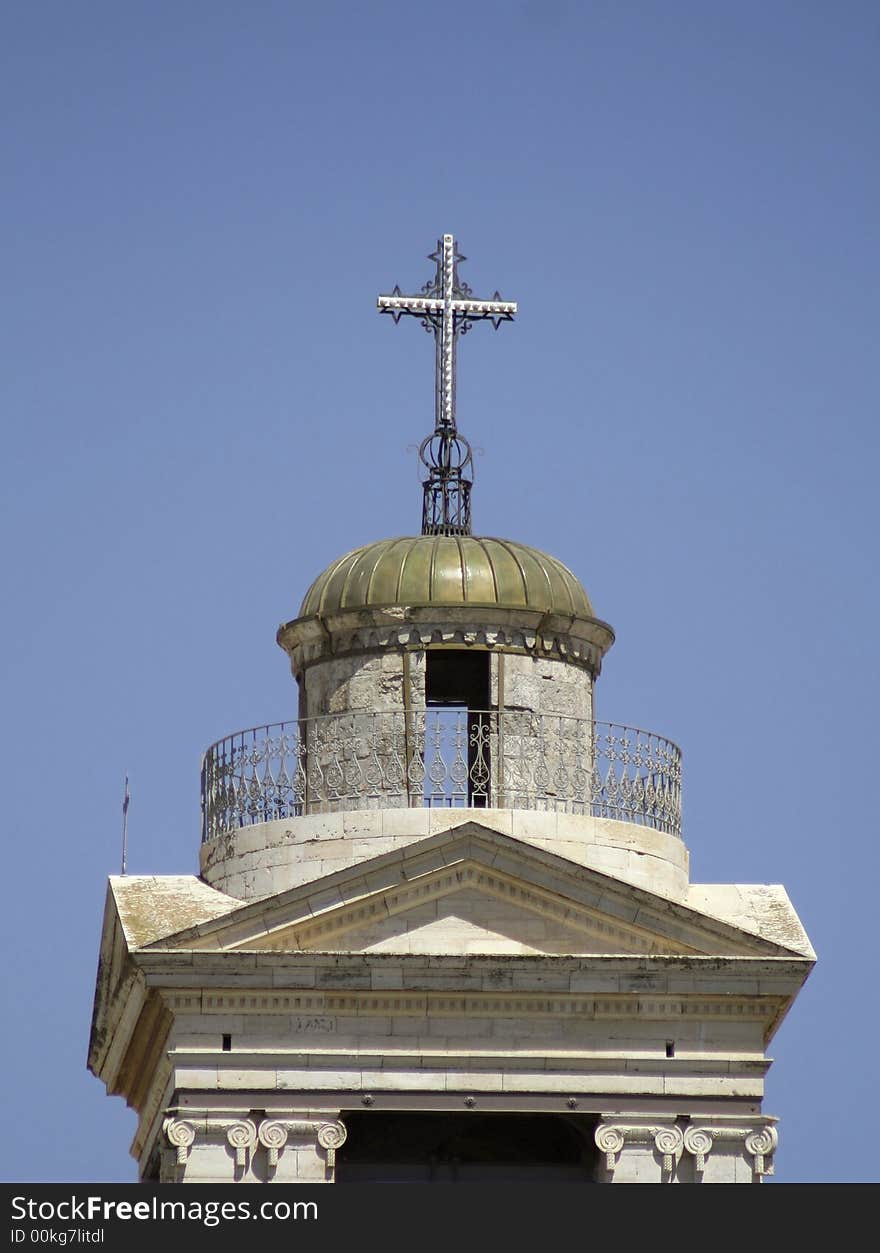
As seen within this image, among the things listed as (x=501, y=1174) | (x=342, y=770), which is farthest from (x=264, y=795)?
(x=501, y=1174)

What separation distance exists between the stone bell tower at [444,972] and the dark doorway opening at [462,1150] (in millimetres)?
47

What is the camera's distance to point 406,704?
50062 mm

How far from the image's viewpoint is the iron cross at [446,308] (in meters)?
53.1

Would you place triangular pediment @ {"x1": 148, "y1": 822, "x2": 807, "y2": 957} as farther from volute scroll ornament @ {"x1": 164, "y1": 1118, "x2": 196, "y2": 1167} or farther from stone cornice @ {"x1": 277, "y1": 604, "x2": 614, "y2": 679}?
stone cornice @ {"x1": 277, "y1": 604, "x2": 614, "y2": 679}

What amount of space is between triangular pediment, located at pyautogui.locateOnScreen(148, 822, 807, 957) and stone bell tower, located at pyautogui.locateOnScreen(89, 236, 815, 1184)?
2 cm

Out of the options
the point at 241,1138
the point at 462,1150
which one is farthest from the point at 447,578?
the point at 241,1138

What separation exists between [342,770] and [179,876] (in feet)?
7.07

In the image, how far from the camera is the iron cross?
5309 cm

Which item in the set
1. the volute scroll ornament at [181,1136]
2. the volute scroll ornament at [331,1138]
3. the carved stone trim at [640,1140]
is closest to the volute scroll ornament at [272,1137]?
the volute scroll ornament at [331,1138]

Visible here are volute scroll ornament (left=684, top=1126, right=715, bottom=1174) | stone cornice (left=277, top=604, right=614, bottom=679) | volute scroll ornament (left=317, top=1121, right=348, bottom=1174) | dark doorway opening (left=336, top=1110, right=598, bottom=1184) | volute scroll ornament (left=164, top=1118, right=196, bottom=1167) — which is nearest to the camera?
volute scroll ornament (left=164, top=1118, right=196, bottom=1167)

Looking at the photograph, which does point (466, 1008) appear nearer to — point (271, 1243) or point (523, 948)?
point (523, 948)

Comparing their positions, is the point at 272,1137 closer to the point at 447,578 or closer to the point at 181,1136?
the point at 181,1136

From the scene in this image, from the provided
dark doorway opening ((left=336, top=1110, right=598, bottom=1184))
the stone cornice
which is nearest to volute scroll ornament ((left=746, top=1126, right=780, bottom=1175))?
dark doorway opening ((left=336, top=1110, right=598, bottom=1184))

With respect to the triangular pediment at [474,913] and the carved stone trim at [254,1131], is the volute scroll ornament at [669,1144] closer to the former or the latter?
the triangular pediment at [474,913]
